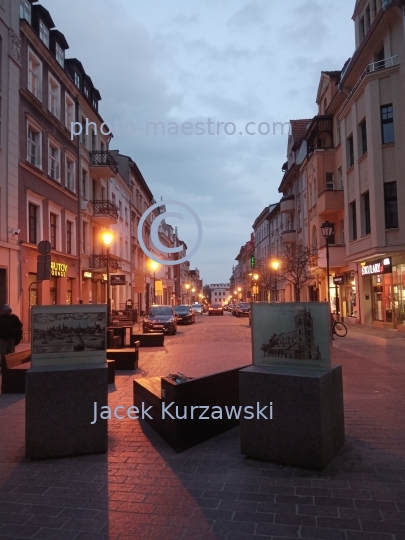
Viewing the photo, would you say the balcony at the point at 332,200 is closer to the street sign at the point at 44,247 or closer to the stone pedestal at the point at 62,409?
the street sign at the point at 44,247

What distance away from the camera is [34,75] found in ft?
72.4

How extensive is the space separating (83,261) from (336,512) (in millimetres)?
26557

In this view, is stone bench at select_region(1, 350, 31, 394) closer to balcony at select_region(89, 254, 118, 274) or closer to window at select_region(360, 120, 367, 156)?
window at select_region(360, 120, 367, 156)

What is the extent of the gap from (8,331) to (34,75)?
15.1 metres

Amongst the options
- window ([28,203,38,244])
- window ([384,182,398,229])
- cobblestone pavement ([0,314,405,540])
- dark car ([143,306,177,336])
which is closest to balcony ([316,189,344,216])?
window ([384,182,398,229])

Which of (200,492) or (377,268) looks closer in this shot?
(200,492)

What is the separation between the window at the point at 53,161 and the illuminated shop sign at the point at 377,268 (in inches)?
640

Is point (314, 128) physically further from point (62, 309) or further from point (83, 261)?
point (62, 309)

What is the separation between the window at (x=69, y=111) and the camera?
2659 cm

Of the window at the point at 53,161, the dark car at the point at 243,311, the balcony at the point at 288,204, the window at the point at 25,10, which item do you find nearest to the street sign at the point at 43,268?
the window at the point at 53,161

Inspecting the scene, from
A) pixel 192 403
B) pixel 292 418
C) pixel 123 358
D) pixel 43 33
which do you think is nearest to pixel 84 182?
pixel 43 33

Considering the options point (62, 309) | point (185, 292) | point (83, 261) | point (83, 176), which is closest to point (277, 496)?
point (62, 309)

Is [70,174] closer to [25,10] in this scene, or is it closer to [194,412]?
[25,10]

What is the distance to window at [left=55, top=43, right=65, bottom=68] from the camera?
24750 mm
